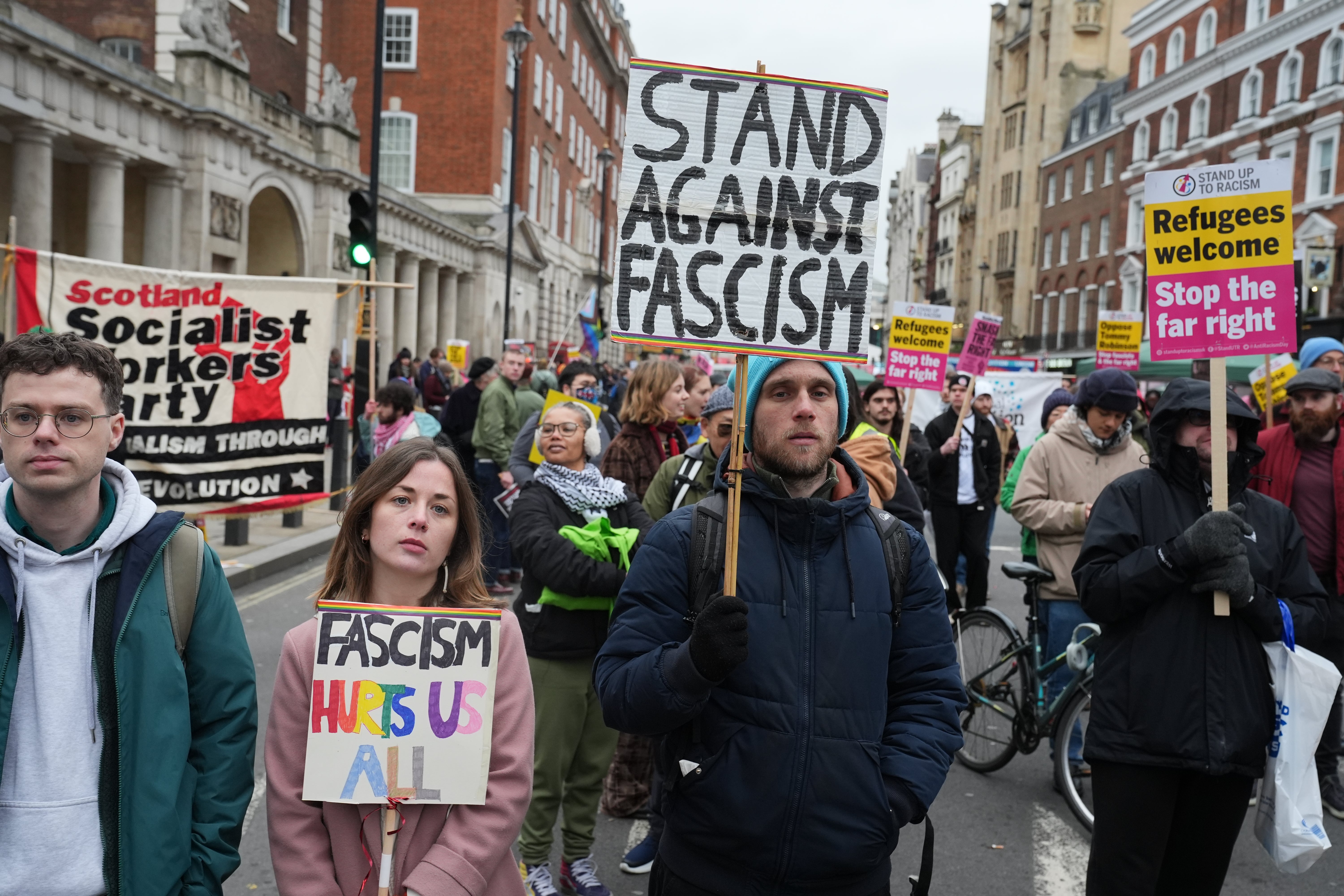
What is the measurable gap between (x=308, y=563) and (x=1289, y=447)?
8.70 meters

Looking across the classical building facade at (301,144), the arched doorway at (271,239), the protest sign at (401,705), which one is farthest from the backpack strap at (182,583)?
the arched doorway at (271,239)

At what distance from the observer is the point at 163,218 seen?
2044 cm

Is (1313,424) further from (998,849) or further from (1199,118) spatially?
(1199,118)

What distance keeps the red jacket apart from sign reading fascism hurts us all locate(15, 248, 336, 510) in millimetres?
5520

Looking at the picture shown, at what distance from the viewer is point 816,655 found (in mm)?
2451

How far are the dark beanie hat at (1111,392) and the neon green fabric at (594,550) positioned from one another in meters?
2.60

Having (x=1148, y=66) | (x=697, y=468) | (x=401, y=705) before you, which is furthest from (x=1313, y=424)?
(x=1148, y=66)

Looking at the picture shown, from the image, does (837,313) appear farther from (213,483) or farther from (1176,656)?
(213,483)

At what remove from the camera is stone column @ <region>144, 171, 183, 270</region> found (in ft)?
67.0

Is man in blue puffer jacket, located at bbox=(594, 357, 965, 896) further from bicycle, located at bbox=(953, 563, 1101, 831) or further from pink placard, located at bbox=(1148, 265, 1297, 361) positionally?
bicycle, located at bbox=(953, 563, 1101, 831)

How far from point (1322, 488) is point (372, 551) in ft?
15.4

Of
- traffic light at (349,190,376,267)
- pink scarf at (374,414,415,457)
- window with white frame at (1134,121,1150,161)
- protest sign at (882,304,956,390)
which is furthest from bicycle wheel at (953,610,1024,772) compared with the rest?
window with white frame at (1134,121,1150,161)

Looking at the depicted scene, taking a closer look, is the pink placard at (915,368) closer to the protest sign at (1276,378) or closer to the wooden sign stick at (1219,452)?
the protest sign at (1276,378)

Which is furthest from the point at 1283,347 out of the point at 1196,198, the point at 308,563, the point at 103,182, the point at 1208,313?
the point at 103,182
